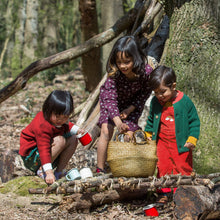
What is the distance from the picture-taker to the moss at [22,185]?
3212mm

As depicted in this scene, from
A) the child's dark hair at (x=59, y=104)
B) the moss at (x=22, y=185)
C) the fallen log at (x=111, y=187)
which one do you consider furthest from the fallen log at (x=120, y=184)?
the child's dark hair at (x=59, y=104)

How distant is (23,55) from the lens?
12.6 m

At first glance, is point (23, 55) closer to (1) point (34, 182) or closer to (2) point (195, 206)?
(1) point (34, 182)

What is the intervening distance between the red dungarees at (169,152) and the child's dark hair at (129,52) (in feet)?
1.72

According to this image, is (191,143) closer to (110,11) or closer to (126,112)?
(126,112)

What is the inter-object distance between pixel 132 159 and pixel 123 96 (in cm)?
111

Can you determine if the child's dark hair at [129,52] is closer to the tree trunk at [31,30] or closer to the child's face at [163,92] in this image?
the child's face at [163,92]

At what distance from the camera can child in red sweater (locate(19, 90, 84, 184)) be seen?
3.02m

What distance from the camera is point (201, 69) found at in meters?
3.61

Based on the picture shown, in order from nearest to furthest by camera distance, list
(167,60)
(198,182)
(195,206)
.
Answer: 1. (195,206)
2. (198,182)
3. (167,60)

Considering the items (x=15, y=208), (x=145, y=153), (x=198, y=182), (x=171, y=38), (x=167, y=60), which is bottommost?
(x=15, y=208)

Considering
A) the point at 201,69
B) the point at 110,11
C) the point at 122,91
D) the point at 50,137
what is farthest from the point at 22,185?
the point at 110,11

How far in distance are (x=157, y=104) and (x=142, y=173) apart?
86 cm

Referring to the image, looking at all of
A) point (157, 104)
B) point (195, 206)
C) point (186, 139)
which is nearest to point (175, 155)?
point (186, 139)
